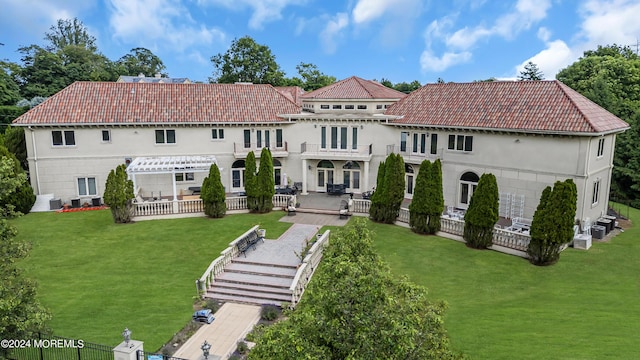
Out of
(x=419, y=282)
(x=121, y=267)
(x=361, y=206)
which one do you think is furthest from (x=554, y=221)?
(x=121, y=267)

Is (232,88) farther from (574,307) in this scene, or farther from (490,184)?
(574,307)

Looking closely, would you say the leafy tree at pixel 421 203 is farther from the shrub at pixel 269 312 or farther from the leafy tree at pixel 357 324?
the leafy tree at pixel 357 324

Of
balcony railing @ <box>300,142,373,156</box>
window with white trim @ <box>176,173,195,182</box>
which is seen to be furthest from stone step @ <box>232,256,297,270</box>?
balcony railing @ <box>300,142,373,156</box>

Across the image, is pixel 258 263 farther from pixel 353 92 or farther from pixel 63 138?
pixel 63 138

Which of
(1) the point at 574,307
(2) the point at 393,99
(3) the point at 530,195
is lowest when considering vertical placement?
(1) the point at 574,307

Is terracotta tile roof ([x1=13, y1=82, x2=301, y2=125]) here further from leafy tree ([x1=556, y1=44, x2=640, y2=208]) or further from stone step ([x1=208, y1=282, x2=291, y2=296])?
leafy tree ([x1=556, y1=44, x2=640, y2=208])

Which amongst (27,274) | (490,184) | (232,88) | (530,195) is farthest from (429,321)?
(232,88)

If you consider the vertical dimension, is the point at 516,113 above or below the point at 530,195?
above
